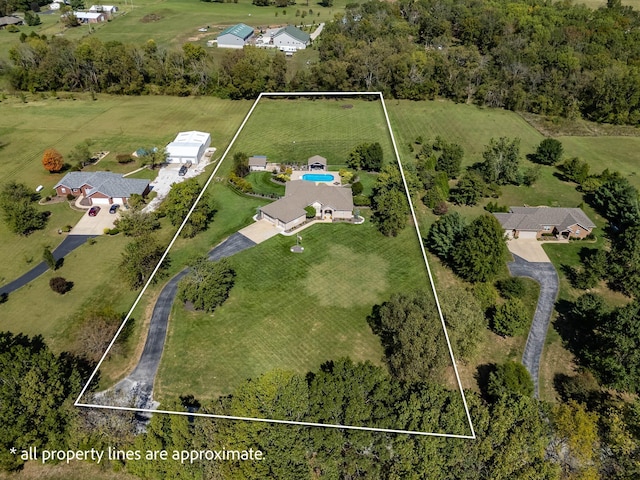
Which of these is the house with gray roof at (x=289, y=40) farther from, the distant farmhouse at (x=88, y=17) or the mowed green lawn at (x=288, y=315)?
the mowed green lawn at (x=288, y=315)

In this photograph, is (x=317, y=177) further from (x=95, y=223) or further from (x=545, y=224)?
(x=545, y=224)

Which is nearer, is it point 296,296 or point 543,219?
point 296,296

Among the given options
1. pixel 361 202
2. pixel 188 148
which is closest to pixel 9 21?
pixel 188 148

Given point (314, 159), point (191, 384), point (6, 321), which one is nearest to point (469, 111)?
point (314, 159)

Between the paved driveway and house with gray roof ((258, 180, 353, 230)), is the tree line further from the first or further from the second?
the paved driveway

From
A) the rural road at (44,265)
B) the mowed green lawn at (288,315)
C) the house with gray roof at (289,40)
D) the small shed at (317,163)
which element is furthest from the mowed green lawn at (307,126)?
the house with gray roof at (289,40)

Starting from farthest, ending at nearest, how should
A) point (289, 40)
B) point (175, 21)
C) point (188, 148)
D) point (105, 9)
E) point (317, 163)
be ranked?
point (105, 9) → point (175, 21) → point (289, 40) → point (188, 148) → point (317, 163)
